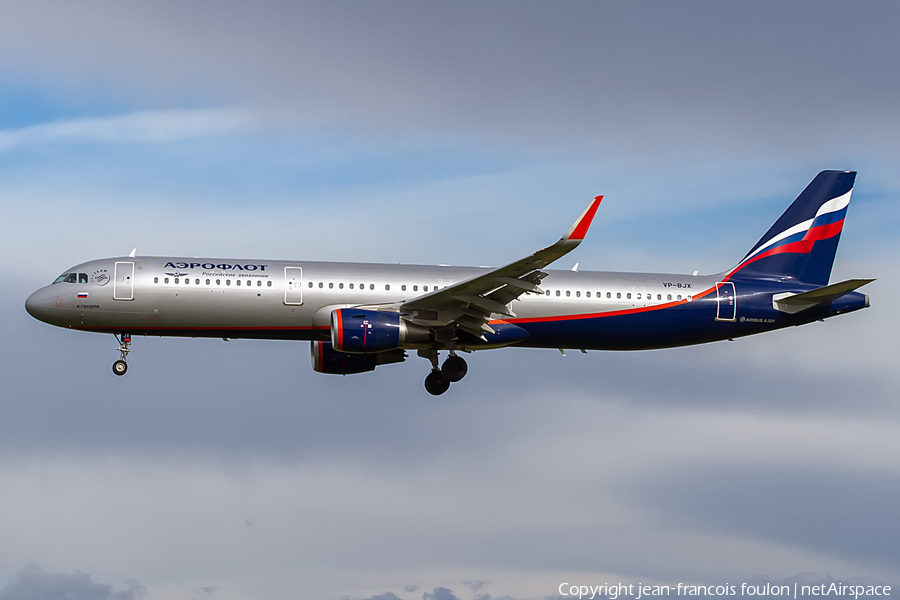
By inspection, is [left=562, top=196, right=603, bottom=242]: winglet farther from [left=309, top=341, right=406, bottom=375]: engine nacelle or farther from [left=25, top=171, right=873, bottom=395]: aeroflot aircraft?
[left=309, top=341, right=406, bottom=375]: engine nacelle

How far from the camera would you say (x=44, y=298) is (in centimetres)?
3350

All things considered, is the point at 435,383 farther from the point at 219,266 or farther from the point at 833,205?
the point at 833,205

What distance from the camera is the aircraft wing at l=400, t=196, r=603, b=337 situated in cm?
2998

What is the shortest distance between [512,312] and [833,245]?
554 inches

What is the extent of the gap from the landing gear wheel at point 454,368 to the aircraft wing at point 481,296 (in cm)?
212

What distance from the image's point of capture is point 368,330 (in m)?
32.0

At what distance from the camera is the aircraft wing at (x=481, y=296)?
30.0 meters

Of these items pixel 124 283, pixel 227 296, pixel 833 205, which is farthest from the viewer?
pixel 833 205

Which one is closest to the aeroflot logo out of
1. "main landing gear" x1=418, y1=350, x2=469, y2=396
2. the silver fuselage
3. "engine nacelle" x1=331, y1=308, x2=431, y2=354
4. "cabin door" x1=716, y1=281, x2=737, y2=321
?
the silver fuselage

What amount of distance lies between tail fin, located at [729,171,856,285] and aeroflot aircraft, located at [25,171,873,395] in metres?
1.38

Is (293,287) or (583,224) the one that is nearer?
(583,224)

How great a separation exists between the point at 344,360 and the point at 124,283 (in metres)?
8.29

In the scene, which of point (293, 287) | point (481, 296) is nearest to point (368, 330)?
point (293, 287)

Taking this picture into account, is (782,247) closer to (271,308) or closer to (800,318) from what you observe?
(800,318)
